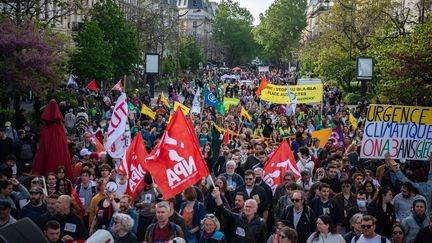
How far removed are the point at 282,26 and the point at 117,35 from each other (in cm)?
7812

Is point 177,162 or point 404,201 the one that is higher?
point 177,162

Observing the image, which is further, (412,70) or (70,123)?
(70,123)

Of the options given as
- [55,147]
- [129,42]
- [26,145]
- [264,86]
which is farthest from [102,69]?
[55,147]

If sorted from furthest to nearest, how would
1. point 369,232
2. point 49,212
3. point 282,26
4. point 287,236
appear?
1. point 282,26
2. point 49,212
3. point 369,232
4. point 287,236

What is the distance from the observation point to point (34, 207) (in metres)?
9.43

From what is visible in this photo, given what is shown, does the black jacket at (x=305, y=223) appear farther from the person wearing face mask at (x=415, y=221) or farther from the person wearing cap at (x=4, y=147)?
the person wearing cap at (x=4, y=147)

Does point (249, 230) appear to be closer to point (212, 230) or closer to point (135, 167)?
point (212, 230)

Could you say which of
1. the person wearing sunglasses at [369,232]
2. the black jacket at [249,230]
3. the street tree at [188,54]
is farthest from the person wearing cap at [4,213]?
the street tree at [188,54]

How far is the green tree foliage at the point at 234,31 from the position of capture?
479ft

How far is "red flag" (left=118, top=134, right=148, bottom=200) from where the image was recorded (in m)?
10.5

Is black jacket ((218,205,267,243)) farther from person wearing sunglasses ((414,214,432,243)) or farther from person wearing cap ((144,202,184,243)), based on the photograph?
person wearing sunglasses ((414,214,432,243))

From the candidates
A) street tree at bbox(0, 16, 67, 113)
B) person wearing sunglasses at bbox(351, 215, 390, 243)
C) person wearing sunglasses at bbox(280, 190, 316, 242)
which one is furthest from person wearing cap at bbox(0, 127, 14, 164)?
person wearing sunglasses at bbox(351, 215, 390, 243)

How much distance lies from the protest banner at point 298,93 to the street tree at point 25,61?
25.5 ft

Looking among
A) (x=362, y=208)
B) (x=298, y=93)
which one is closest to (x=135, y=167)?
(x=362, y=208)
